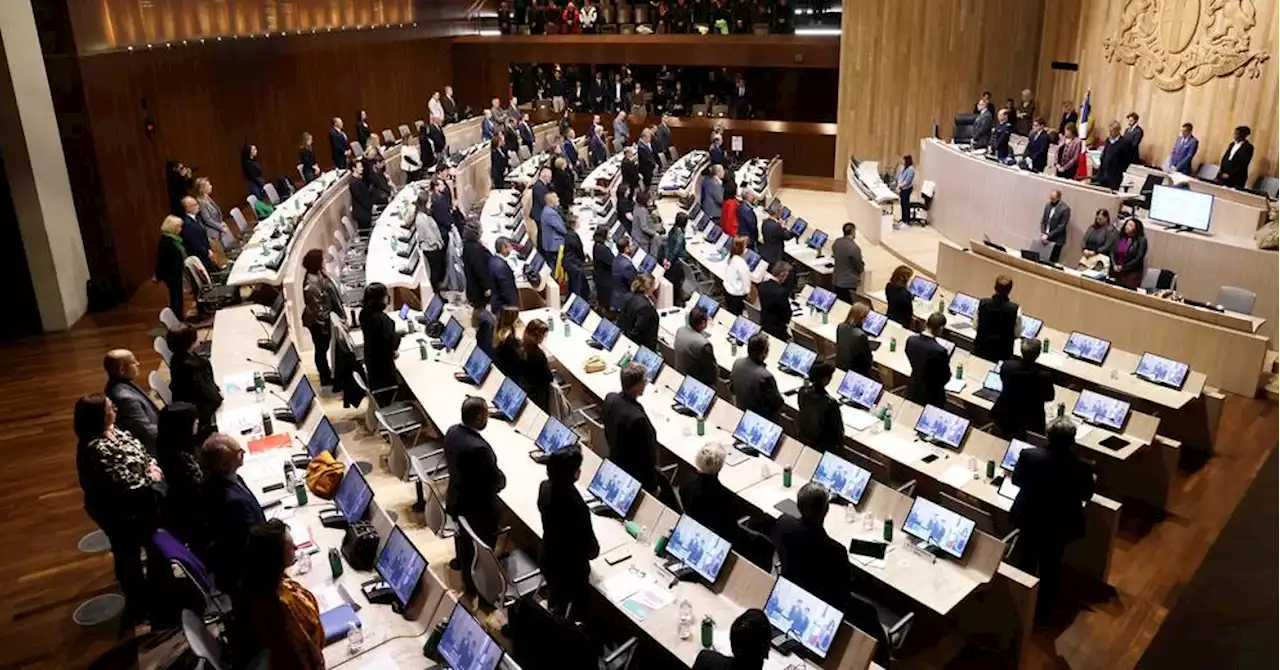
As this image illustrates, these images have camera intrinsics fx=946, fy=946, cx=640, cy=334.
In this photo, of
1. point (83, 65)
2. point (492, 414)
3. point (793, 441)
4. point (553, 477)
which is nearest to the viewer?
point (553, 477)

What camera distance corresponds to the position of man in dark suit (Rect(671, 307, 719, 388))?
27.4 feet

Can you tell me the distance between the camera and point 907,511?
243 inches

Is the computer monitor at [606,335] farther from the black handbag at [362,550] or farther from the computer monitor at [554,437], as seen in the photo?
the black handbag at [362,550]

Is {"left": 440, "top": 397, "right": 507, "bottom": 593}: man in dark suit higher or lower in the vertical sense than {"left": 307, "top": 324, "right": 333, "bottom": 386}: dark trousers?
higher

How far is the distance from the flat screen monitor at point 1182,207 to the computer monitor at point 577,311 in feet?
24.7

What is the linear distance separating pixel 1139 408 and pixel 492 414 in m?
5.96

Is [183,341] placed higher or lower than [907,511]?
higher

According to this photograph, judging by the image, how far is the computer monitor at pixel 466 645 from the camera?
14.6 feet

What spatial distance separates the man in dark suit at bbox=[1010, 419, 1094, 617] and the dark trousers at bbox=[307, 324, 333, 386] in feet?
22.2

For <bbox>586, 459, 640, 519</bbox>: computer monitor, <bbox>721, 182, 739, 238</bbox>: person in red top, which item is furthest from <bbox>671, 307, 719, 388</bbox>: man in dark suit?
<bbox>721, 182, 739, 238</bbox>: person in red top

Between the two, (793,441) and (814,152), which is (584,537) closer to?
(793,441)

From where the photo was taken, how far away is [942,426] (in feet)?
24.2

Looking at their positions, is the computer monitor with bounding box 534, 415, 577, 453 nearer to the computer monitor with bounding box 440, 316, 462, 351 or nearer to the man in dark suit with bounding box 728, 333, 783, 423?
the man in dark suit with bounding box 728, 333, 783, 423

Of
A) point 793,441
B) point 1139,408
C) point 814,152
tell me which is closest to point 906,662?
point 793,441
